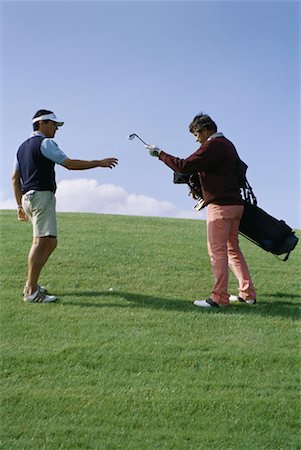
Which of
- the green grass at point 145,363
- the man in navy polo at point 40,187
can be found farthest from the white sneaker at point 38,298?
the green grass at point 145,363

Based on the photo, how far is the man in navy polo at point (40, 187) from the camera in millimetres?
8047

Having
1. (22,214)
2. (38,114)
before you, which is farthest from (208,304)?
(38,114)

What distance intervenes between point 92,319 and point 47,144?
2248mm

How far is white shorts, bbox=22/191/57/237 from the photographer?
319 inches

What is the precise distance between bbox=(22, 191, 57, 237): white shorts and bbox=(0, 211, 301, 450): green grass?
0.93 m

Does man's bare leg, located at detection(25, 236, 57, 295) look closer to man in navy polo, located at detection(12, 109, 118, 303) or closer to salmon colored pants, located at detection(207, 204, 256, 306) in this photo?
man in navy polo, located at detection(12, 109, 118, 303)

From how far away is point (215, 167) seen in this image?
25.9ft

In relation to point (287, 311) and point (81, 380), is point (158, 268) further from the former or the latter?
point (81, 380)

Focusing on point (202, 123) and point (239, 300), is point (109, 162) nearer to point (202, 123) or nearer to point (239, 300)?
point (202, 123)

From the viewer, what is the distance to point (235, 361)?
6074 millimetres

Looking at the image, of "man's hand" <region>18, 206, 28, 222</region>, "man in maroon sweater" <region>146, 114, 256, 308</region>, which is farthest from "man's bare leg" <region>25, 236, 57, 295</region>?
"man in maroon sweater" <region>146, 114, 256, 308</region>

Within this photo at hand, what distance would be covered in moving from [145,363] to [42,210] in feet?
9.66

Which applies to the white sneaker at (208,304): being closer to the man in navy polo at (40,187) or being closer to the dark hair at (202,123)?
the man in navy polo at (40,187)

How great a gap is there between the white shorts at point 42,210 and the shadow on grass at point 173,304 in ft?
3.09
